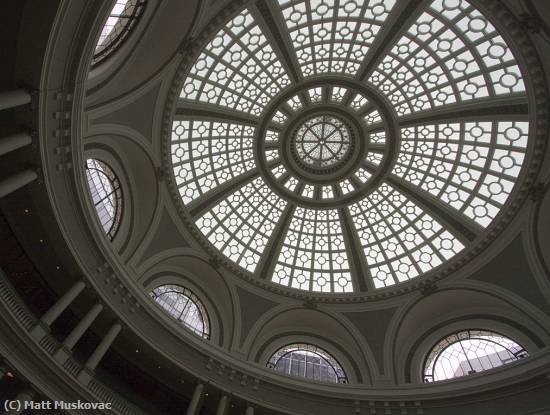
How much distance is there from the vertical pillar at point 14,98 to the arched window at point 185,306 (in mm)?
13394

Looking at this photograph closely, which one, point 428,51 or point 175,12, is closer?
point 175,12

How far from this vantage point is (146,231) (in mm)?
22328

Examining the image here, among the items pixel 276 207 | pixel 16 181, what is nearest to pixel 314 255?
pixel 276 207

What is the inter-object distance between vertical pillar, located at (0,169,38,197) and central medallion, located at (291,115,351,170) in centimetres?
1795

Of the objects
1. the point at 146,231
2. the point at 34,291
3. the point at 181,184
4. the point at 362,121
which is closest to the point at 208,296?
the point at 146,231

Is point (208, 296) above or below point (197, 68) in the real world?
below

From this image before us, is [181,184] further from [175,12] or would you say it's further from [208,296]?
[175,12]

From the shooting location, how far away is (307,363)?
23922 mm

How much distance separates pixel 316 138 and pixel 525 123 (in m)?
12.8

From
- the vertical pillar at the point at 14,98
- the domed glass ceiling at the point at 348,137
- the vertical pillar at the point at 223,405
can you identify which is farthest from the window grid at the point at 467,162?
the vertical pillar at the point at 14,98

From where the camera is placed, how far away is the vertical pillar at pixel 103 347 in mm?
15344

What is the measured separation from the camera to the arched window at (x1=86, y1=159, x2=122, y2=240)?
63.6 ft
